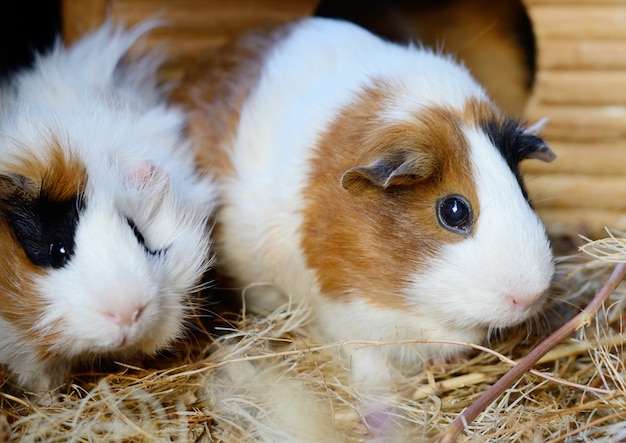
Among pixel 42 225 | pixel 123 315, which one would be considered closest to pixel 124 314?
pixel 123 315

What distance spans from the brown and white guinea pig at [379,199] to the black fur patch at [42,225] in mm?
636

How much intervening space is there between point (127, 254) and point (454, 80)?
1.09 meters

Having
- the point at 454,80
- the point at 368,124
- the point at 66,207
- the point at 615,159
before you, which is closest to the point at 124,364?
the point at 66,207

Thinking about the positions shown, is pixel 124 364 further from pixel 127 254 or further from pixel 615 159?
pixel 615 159

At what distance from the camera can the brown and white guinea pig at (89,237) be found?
1709mm

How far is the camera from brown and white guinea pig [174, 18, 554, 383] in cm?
183

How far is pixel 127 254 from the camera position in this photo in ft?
5.74

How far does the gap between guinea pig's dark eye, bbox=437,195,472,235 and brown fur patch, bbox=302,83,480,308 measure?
0.05 feet

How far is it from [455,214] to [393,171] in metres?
0.22

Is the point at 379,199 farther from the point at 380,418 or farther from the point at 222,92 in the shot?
the point at 222,92

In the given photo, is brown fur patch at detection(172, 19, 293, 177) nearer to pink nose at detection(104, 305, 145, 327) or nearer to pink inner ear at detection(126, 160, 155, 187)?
pink inner ear at detection(126, 160, 155, 187)

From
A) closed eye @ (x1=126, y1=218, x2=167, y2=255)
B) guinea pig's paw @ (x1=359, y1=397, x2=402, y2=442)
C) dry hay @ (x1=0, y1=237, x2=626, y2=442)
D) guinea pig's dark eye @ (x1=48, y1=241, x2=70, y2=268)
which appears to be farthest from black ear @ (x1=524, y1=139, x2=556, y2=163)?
guinea pig's dark eye @ (x1=48, y1=241, x2=70, y2=268)

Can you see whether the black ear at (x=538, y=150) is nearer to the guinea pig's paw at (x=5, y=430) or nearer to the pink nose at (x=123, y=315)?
the pink nose at (x=123, y=315)

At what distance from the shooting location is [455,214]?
73.3 inches
